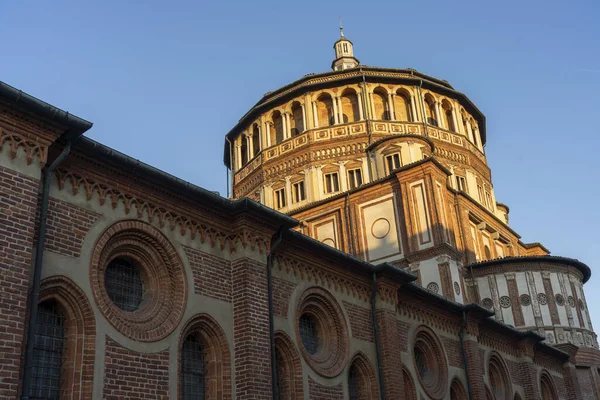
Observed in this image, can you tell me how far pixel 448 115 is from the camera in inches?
1566

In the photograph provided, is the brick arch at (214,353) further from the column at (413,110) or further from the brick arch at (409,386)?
the column at (413,110)

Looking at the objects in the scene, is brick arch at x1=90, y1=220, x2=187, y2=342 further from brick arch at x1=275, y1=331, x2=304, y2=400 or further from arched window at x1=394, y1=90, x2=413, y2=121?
arched window at x1=394, y1=90, x2=413, y2=121

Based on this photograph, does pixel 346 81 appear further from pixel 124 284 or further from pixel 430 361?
pixel 124 284

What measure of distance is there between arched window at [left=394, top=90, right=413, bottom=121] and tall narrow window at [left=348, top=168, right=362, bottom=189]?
4.64m

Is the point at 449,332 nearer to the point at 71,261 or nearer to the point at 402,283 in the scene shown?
the point at 402,283

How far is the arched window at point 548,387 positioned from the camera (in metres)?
27.5

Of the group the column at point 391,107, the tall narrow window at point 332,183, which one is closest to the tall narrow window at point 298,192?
the tall narrow window at point 332,183

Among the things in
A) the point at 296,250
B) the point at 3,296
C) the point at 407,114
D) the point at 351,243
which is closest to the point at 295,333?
the point at 296,250

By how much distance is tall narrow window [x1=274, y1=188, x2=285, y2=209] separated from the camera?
1453 inches

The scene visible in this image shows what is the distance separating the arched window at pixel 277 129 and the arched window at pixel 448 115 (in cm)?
983

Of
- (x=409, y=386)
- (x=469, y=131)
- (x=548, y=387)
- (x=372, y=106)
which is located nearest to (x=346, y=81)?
(x=372, y=106)

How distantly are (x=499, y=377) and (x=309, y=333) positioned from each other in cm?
1106

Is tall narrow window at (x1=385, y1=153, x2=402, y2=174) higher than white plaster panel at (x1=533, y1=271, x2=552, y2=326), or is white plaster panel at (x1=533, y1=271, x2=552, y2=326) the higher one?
tall narrow window at (x1=385, y1=153, x2=402, y2=174)

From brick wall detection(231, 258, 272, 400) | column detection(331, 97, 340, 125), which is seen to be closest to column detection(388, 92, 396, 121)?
column detection(331, 97, 340, 125)
